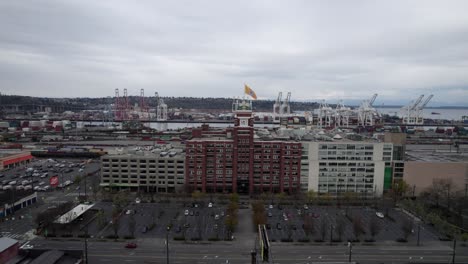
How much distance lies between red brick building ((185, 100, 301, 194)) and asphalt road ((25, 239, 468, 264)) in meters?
6.26

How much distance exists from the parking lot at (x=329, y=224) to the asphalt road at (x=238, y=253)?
765mm

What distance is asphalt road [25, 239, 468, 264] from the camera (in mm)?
9867

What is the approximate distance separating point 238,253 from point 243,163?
7178mm

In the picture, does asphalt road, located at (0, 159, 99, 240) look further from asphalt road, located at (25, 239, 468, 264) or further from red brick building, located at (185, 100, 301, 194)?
red brick building, located at (185, 100, 301, 194)

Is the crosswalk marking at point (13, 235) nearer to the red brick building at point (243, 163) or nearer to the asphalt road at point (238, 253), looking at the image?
the asphalt road at point (238, 253)

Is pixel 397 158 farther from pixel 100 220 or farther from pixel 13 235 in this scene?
pixel 13 235

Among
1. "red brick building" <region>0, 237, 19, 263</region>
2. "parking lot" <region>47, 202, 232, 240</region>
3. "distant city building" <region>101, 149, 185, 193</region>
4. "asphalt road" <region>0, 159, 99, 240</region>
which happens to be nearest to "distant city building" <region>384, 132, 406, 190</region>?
"parking lot" <region>47, 202, 232, 240</region>

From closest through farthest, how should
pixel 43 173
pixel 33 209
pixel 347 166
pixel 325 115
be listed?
pixel 33 209
pixel 347 166
pixel 43 173
pixel 325 115

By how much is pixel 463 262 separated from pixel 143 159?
14.3 meters

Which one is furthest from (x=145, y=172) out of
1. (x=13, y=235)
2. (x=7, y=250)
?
(x=7, y=250)

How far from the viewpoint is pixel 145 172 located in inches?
703

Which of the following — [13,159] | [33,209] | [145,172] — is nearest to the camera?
[33,209]

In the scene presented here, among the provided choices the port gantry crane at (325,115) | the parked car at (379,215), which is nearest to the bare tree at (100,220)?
the parked car at (379,215)

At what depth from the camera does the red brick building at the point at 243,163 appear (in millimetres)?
17031
